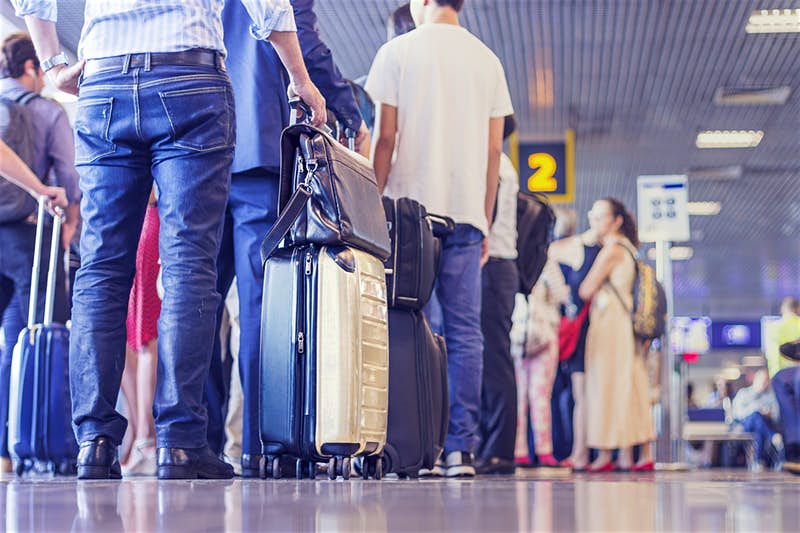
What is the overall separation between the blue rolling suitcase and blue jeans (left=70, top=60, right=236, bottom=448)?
0.78 meters

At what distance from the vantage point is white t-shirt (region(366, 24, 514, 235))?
12.4 feet

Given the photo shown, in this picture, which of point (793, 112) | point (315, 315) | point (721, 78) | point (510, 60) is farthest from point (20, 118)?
point (793, 112)

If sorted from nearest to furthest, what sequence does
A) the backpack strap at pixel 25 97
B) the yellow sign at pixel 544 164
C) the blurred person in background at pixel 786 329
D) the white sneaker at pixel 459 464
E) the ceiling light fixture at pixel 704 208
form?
the white sneaker at pixel 459 464 < the backpack strap at pixel 25 97 < the yellow sign at pixel 544 164 < the blurred person in background at pixel 786 329 < the ceiling light fixture at pixel 704 208

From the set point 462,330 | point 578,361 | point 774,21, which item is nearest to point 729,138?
point 774,21

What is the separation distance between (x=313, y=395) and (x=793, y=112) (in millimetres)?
11672

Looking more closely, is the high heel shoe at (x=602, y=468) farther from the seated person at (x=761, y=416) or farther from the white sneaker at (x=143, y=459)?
the seated person at (x=761, y=416)

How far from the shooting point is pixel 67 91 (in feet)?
10.0

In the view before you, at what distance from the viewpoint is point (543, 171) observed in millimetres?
11102

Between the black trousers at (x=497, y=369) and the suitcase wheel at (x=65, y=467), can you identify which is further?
the black trousers at (x=497, y=369)

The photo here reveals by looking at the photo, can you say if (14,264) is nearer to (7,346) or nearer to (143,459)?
(7,346)

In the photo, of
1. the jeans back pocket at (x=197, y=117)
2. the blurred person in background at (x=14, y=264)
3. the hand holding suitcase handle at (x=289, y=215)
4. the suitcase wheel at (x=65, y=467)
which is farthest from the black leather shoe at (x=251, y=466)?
the blurred person in background at (x=14, y=264)

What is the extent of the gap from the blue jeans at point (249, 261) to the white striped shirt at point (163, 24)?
544 millimetres

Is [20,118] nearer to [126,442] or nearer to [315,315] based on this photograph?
[126,442]

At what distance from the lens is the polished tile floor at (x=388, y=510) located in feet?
3.66
